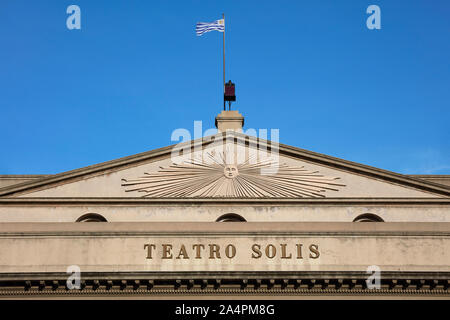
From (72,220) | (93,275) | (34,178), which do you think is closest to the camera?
(93,275)

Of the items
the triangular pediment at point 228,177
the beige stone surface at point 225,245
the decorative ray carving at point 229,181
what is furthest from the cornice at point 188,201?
the beige stone surface at point 225,245

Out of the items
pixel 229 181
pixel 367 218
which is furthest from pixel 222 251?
pixel 367 218

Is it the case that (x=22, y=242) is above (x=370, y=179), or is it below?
below

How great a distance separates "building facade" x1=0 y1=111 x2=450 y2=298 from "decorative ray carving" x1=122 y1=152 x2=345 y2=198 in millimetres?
44

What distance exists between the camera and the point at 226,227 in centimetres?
2675

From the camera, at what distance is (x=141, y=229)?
26703mm

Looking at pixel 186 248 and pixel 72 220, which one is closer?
pixel 186 248

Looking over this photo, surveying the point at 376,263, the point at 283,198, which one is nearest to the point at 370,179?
the point at 283,198

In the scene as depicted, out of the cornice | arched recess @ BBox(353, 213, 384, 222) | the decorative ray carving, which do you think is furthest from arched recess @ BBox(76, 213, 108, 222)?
arched recess @ BBox(353, 213, 384, 222)

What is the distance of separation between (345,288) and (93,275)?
7.91 m

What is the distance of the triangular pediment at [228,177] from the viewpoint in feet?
101

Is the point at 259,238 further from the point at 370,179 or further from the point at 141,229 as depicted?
the point at 370,179

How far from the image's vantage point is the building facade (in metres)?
24.3

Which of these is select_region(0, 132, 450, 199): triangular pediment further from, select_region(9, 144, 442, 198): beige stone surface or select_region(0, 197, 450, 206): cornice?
select_region(0, 197, 450, 206): cornice
